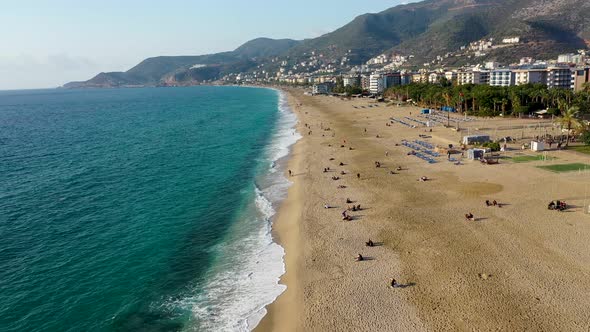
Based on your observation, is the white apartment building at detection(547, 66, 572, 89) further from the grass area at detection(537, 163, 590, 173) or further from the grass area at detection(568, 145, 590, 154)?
the grass area at detection(537, 163, 590, 173)

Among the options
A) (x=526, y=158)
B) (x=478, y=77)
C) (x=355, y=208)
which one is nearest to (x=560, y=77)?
(x=478, y=77)

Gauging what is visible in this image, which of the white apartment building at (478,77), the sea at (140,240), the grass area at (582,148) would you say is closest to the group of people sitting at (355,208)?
the sea at (140,240)

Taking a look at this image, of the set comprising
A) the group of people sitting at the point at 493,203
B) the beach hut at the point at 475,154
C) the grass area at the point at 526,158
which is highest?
the beach hut at the point at 475,154

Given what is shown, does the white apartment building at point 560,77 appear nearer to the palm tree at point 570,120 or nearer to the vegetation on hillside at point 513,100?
the vegetation on hillside at point 513,100

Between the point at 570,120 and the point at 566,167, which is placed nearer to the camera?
the point at 566,167

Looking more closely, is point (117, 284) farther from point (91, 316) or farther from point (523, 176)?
point (523, 176)

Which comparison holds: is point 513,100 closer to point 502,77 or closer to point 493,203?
point 502,77

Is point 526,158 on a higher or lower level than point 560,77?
lower
